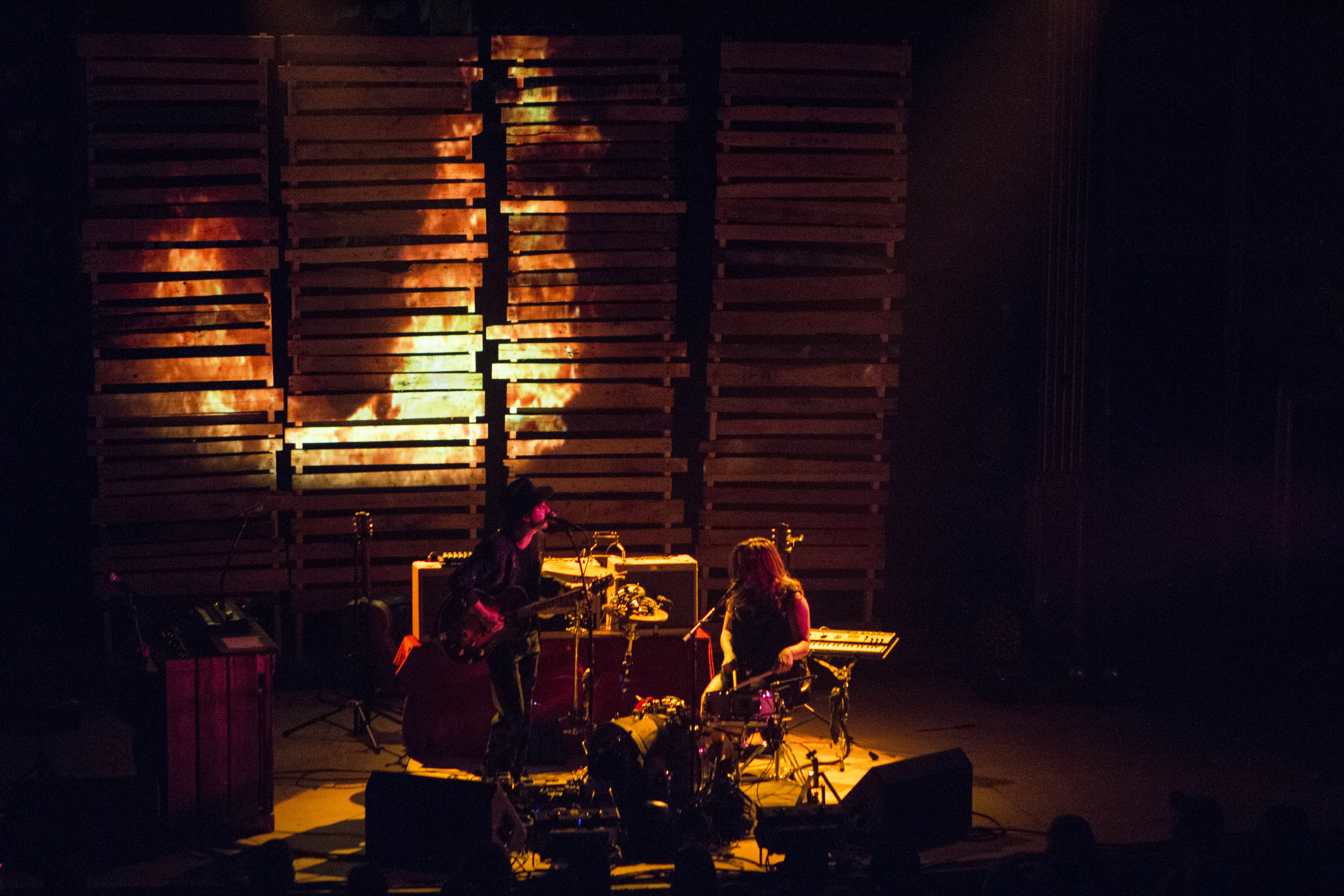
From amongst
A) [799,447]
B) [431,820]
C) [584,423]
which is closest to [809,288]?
[799,447]

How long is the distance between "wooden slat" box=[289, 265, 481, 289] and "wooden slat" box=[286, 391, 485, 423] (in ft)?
2.92

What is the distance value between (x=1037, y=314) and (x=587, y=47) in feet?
14.5

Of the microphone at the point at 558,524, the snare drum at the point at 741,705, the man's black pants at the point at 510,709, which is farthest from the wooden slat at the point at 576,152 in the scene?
the snare drum at the point at 741,705

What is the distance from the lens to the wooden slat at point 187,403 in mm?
10375

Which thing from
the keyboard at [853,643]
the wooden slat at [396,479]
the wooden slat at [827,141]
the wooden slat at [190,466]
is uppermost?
the wooden slat at [827,141]

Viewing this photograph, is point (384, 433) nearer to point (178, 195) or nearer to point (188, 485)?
point (188, 485)

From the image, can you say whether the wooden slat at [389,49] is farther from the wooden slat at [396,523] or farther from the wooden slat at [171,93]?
the wooden slat at [396,523]

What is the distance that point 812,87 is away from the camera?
34.9 feet

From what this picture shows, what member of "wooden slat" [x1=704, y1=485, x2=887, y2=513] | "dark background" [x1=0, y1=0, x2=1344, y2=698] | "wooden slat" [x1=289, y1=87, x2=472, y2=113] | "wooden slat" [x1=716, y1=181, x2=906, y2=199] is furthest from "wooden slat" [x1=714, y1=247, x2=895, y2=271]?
"wooden slat" [x1=289, y1=87, x2=472, y2=113]

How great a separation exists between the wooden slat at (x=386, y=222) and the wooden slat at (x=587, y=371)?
3.89 feet

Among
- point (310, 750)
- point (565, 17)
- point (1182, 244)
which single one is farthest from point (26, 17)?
point (1182, 244)

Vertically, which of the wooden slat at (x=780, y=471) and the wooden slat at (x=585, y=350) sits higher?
the wooden slat at (x=585, y=350)

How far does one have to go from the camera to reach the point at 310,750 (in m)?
8.76

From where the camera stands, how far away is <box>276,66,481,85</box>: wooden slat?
34.2 ft
